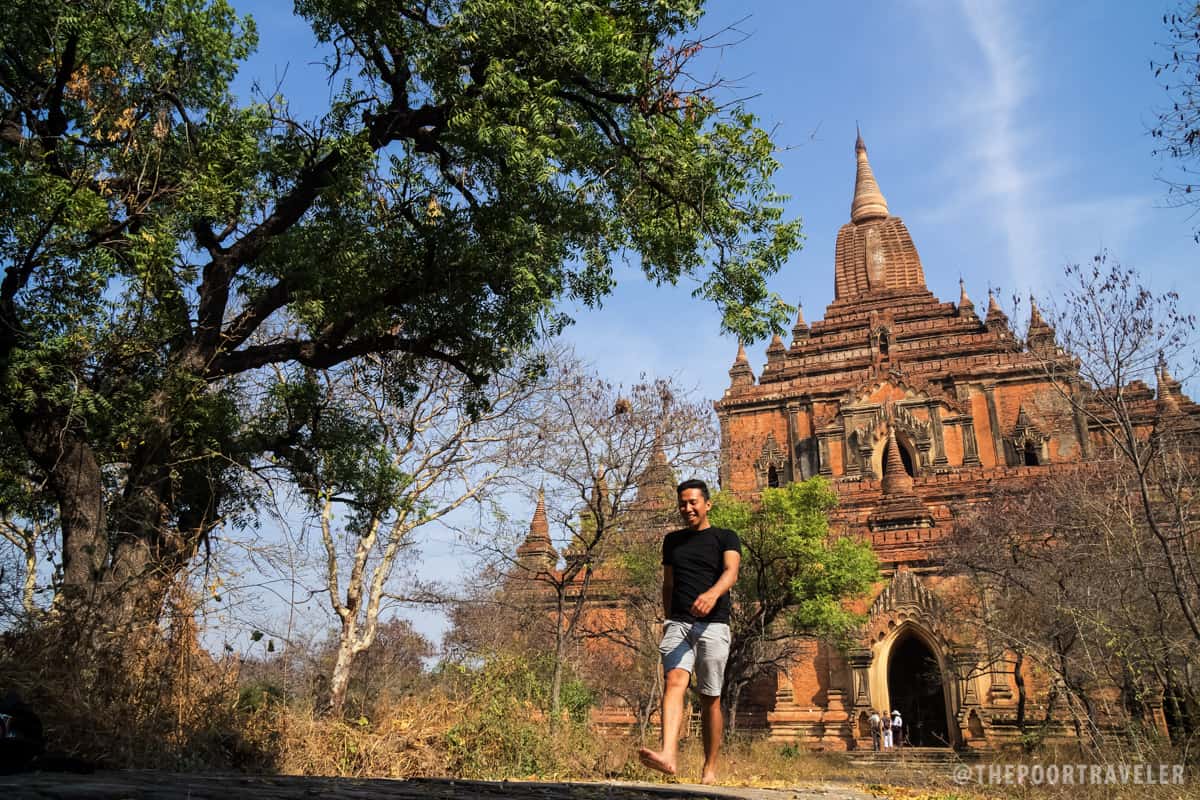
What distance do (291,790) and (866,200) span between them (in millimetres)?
45877

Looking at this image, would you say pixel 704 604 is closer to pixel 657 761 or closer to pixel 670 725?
pixel 670 725

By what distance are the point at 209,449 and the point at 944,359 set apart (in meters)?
32.5

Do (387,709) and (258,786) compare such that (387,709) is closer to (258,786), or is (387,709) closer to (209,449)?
(209,449)

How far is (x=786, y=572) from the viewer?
2070 centimetres

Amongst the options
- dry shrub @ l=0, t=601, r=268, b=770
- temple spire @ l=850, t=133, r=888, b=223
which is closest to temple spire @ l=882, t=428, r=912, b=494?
temple spire @ l=850, t=133, r=888, b=223

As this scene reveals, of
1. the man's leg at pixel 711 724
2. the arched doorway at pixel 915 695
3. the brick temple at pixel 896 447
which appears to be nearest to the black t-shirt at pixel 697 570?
the man's leg at pixel 711 724

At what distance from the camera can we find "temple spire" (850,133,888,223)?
45438 mm

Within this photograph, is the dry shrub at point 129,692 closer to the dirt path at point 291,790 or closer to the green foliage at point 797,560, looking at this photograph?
the dirt path at point 291,790

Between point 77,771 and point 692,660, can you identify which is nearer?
point 77,771

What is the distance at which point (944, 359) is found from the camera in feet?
120

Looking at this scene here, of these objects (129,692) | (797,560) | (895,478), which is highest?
(895,478)

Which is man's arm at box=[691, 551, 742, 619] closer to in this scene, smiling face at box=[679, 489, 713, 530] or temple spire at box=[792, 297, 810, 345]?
smiling face at box=[679, 489, 713, 530]

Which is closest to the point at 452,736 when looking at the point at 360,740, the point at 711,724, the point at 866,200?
the point at 360,740

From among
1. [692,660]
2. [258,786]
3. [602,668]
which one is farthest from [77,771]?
[602,668]
